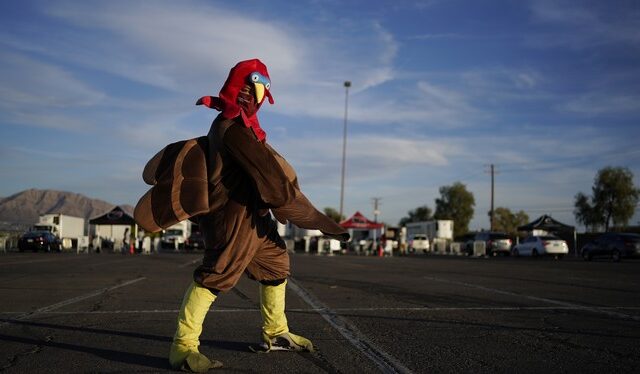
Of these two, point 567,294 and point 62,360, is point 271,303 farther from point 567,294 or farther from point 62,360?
point 567,294

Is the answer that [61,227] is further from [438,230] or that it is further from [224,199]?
[224,199]

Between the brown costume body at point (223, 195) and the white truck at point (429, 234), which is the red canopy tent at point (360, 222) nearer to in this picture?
the white truck at point (429, 234)

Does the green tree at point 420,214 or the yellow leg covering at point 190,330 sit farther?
the green tree at point 420,214

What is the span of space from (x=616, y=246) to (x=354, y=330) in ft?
91.3

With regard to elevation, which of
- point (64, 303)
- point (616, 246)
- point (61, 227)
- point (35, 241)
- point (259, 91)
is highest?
point (259, 91)

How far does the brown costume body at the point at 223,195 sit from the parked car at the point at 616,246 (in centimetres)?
2907

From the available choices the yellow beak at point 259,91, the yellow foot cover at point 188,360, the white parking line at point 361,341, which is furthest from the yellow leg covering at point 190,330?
the yellow beak at point 259,91

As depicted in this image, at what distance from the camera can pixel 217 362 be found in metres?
4.21

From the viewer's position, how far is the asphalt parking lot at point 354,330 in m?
4.37

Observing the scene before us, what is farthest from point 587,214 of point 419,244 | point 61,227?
point 61,227

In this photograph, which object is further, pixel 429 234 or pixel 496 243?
pixel 429 234

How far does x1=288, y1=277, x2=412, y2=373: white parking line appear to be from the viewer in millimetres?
4230

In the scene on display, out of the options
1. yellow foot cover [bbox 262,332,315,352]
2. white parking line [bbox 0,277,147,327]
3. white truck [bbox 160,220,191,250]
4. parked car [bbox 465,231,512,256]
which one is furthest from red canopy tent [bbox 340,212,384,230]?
yellow foot cover [bbox 262,332,315,352]

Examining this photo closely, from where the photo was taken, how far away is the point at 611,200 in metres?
71.8
